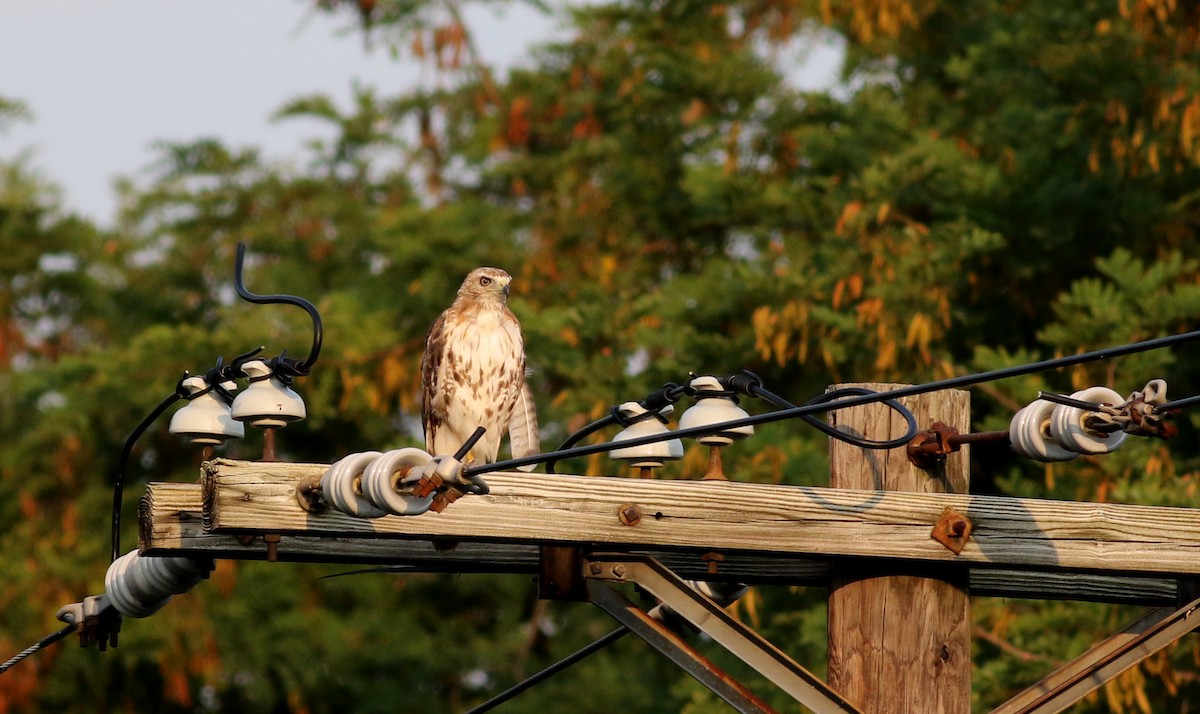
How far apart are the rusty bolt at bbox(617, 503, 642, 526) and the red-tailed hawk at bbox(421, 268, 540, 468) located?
8.93 ft

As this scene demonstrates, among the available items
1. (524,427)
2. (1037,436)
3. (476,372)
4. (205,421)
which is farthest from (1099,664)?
(524,427)

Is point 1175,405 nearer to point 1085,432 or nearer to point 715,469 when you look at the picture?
point 1085,432

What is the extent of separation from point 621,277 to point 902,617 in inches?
368

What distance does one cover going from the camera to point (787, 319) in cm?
1145

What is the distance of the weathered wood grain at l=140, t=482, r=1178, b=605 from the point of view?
14.8ft

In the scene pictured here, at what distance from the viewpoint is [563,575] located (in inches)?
182

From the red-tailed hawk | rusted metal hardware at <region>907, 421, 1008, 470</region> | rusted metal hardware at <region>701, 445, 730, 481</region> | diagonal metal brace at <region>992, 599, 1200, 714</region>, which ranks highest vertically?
the red-tailed hawk

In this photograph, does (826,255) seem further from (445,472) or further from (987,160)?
(445,472)

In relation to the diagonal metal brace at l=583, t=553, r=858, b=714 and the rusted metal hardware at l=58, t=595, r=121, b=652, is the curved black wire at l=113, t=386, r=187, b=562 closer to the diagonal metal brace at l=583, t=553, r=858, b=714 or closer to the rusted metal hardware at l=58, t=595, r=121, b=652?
the rusted metal hardware at l=58, t=595, r=121, b=652

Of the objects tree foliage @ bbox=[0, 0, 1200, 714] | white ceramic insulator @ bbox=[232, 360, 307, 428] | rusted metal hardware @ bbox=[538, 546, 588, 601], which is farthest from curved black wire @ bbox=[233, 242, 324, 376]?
tree foliage @ bbox=[0, 0, 1200, 714]

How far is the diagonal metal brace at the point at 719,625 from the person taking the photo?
452cm

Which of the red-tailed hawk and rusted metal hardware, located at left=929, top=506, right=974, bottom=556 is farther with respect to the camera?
the red-tailed hawk

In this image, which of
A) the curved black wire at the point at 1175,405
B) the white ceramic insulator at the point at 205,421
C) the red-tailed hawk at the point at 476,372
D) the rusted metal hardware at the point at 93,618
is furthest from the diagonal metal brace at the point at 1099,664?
the red-tailed hawk at the point at 476,372

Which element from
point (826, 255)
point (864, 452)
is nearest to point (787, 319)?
point (826, 255)
